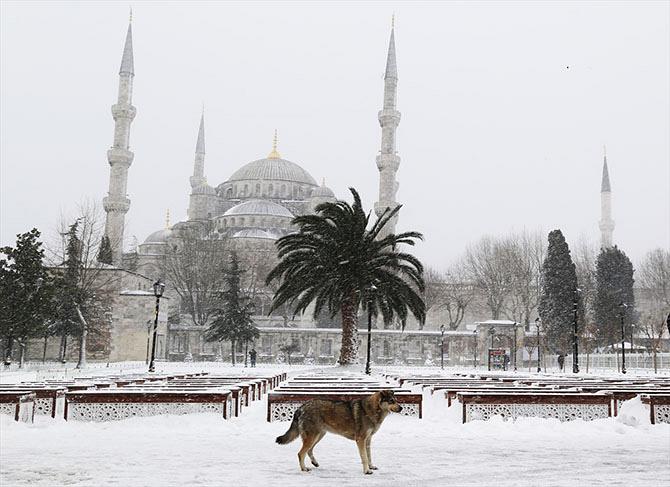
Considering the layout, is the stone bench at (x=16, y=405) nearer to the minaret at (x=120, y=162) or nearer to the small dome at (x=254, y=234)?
the minaret at (x=120, y=162)

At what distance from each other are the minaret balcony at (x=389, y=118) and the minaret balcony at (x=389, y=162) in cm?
263

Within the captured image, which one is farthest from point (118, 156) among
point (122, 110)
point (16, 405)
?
Answer: point (16, 405)

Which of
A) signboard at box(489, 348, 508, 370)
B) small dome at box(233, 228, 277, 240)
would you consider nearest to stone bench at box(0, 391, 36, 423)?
signboard at box(489, 348, 508, 370)

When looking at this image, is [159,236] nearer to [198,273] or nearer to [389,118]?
[198,273]

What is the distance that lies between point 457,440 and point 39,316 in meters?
23.8

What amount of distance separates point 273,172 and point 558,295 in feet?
161

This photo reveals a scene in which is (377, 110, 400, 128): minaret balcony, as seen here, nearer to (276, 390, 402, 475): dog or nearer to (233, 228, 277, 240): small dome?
(233, 228, 277, 240): small dome

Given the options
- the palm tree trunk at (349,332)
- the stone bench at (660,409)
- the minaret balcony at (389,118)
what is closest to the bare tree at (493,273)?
the minaret balcony at (389,118)

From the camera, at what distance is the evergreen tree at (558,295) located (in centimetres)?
4312

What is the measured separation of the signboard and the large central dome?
5209 cm

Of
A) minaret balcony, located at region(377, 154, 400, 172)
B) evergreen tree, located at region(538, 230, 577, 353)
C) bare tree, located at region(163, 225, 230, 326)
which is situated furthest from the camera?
minaret balcony, located at region(377, 154, 400, 172)

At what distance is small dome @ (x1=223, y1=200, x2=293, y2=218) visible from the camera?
75938mm

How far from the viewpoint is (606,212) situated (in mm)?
69938

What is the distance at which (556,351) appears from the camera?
44.0m
